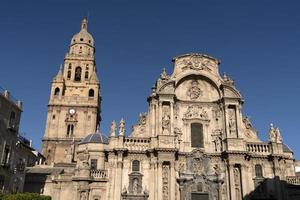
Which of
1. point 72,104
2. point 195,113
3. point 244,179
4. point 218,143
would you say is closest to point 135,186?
point 218,143

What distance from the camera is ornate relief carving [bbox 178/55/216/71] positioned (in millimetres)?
38938

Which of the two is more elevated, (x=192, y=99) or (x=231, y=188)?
(x=192, y=99)

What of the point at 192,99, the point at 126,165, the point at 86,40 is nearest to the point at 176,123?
the point at 192,99

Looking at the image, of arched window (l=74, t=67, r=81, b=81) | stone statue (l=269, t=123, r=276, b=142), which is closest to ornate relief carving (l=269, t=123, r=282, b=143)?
stone statue (l=269, t=123, r=276, b=142)

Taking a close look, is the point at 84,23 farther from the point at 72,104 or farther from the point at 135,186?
the point at 135,186

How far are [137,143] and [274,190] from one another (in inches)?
542

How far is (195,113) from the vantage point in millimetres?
37656

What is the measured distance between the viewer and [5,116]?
31.2m

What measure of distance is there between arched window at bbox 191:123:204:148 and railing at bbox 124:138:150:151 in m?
4.71

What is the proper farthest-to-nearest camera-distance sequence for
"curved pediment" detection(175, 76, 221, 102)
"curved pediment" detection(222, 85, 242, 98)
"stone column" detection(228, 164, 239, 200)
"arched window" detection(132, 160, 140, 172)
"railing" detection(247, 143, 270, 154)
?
"curved pediment" detection(175, 76, 221, 102) → "curved pediment" detection(222, 85, 242, 98) → "railing" detection(247, 143, 270, 154) → "arched window" detection(132, 160, 140, 172) → "stone column" detection(228, 164, 239, 200)

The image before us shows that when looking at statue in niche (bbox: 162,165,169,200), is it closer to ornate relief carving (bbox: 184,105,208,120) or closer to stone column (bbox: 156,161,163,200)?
stone column (bbox: 156,161,163,200)

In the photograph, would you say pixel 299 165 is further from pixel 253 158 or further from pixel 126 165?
pixel 126 165

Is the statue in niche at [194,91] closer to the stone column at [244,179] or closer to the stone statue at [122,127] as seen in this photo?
the stone statue at [122,127]

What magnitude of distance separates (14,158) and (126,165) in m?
10.4
